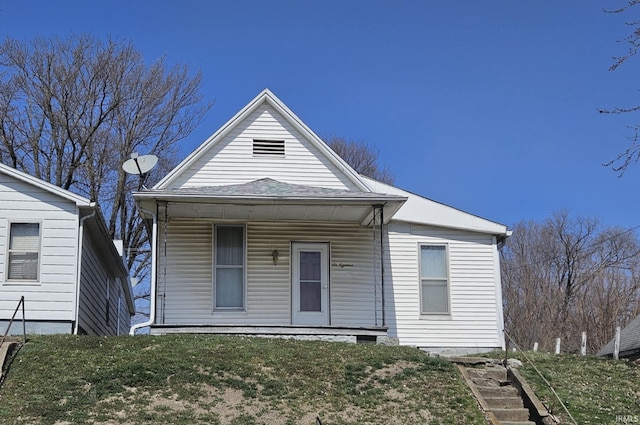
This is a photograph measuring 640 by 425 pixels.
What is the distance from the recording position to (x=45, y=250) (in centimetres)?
1628

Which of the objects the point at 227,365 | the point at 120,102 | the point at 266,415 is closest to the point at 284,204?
the point at 227,365

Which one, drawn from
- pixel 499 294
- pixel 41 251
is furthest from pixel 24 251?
pixel 499 294

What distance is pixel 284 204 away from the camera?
671 inches

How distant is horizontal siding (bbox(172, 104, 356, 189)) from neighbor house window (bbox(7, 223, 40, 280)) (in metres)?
3.41

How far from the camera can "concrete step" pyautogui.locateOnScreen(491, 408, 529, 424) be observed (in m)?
12.5

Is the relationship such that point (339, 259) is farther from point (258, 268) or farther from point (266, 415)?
point (266, 415)

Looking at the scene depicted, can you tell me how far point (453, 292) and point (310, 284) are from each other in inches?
131

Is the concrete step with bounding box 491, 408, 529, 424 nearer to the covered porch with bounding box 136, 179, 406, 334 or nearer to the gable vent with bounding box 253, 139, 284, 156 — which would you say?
the covered porch with bounding box 136, 179, 406, 334

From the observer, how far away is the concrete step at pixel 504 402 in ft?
42.4

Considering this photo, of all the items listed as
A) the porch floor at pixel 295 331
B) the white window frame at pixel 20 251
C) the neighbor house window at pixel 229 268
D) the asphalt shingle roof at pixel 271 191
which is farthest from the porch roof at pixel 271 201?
the porch floor at pixel 295 331

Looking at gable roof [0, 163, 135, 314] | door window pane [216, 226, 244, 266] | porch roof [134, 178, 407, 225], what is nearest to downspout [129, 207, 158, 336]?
porch roof [134, 178, 407, 225]

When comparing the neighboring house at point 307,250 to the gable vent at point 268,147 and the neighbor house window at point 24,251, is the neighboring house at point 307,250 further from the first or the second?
the neighbor house window at point 24,251

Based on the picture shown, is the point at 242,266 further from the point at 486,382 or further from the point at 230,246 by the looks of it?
the point at 486,382

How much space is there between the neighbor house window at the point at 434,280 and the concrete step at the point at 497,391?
208 inches
